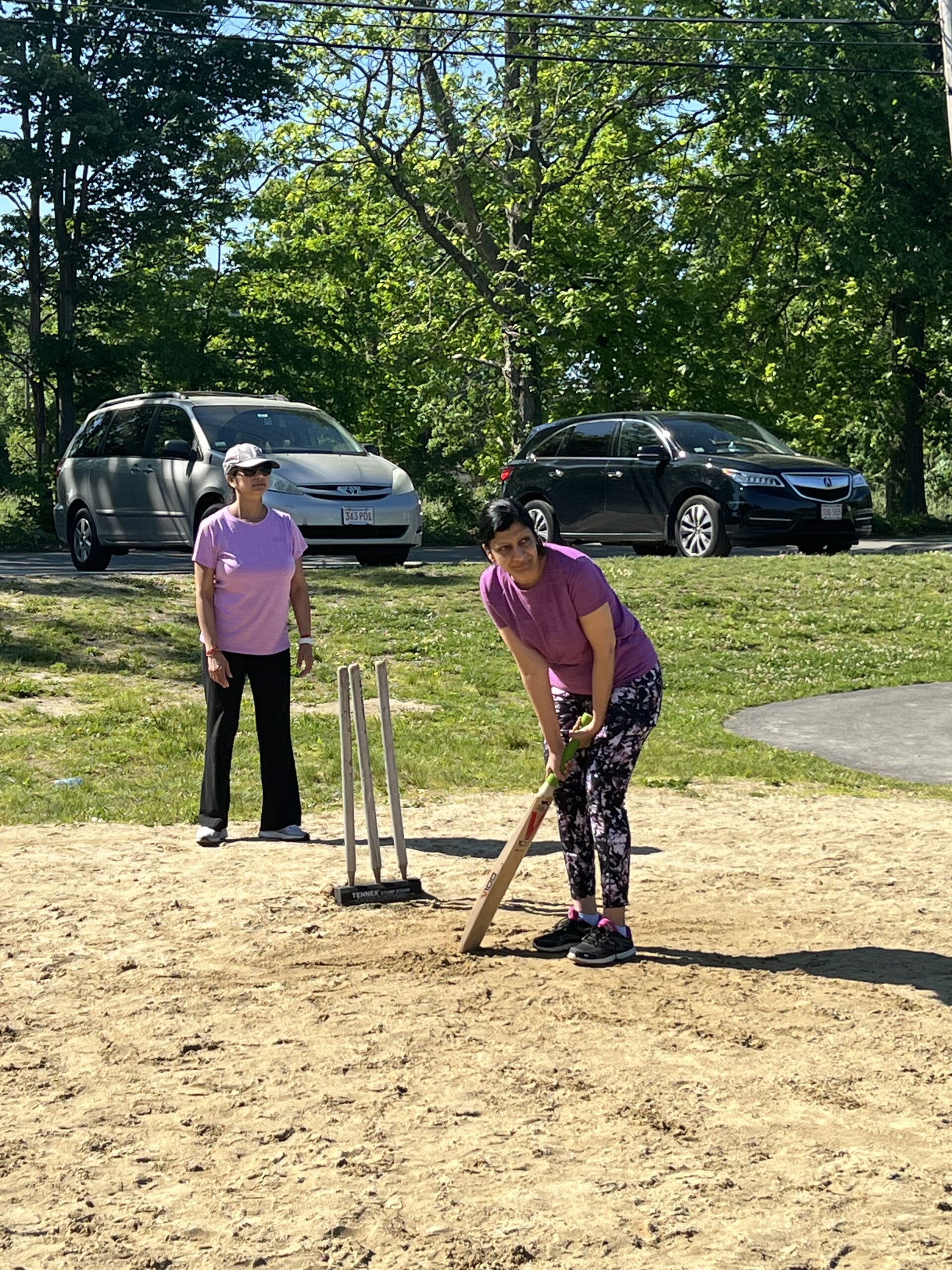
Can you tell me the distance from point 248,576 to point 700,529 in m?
11.5

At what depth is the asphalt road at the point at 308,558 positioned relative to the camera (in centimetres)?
1800

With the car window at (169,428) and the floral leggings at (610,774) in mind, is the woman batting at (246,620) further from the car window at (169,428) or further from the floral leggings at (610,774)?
the car window at (169,428)

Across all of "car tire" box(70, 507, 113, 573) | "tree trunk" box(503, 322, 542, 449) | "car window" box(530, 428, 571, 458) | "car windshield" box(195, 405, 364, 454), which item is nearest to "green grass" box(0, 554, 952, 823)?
"car windshield" box(195, 405, 364, 454)

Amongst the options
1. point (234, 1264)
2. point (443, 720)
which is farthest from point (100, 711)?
point (234, 1264)

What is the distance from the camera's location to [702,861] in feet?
26.0

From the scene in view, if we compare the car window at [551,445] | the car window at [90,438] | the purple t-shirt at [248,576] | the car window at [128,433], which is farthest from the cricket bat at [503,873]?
the car window at [551,445]

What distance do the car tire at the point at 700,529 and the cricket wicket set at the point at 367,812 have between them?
11474mm

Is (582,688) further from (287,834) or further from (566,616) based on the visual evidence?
(287,834)

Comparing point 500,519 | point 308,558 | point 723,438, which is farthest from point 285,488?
point 500,519

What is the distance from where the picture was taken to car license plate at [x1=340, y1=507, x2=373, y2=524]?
16281 millimetres

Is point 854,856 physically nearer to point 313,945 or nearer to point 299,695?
point 313,945

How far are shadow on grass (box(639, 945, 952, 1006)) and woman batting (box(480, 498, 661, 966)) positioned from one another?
217 millimetres

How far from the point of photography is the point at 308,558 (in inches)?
747

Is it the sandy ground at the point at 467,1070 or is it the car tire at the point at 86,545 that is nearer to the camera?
the sandy ground at the point at 467,1070
